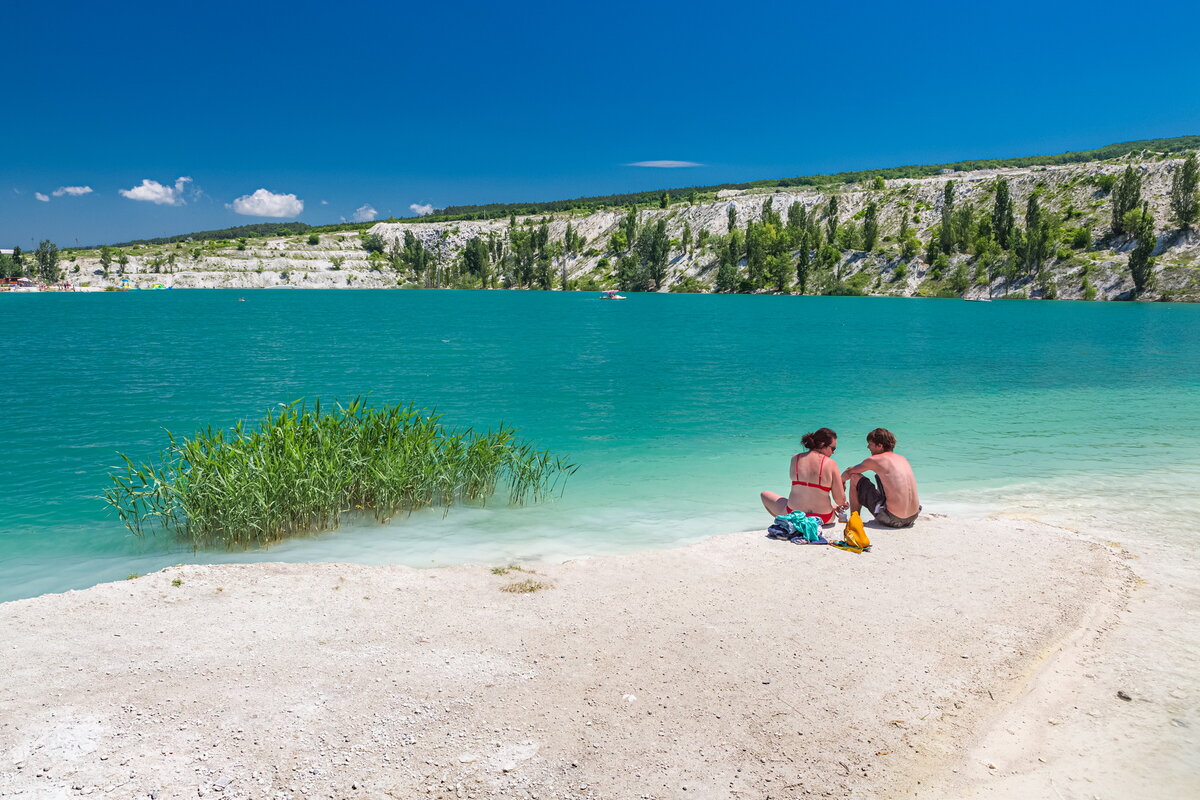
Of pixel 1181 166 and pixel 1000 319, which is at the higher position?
pixel 1181 166

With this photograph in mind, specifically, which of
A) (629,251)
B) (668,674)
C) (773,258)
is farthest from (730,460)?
(629,251)

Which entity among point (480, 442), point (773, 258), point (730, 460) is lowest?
point (730, 460)

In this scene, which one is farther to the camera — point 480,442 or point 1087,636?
point 480,442

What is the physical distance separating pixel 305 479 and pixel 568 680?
6.87 metres

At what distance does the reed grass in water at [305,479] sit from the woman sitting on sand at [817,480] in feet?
17.3

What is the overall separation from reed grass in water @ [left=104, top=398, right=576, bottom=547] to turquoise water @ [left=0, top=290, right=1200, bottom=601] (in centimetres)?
47

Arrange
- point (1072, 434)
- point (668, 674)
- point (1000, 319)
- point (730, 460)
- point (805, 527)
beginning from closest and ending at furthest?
1. point (668, 674)
2. point (805, 527)
3. point (730, 460)
4. point (1072, 434)
5. point (1000, 319)

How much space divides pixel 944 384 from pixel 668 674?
29168 millimetres

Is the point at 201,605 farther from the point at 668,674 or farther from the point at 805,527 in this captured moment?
the point at 805,527

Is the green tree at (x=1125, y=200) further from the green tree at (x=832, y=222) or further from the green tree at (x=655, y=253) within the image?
the green tree at (x=655, y=253)

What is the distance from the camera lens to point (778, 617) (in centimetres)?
741

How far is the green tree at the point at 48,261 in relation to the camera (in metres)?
184

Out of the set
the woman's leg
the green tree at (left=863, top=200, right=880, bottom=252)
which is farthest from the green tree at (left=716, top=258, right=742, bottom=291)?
the woman's leg

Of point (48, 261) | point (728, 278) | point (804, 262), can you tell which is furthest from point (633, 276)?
point (48, 261)
